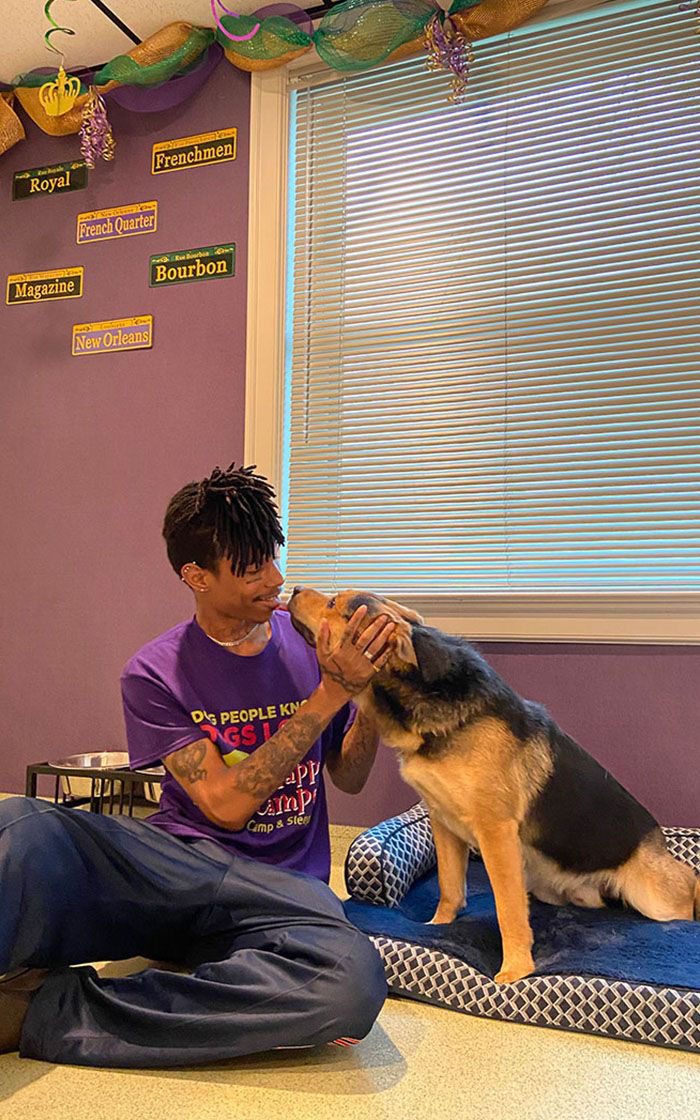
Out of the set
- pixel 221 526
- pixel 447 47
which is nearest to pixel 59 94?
pixel 447 47

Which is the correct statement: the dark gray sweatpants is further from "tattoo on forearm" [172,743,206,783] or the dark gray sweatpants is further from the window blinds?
the window blinds

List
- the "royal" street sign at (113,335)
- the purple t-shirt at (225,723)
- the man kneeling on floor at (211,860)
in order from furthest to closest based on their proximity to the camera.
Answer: the "royal" street sign at (113,335) → the purple t-shirt at (225,723) → the man kneeling on floor at (211,860)

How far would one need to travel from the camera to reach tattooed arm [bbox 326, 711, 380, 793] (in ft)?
7.50

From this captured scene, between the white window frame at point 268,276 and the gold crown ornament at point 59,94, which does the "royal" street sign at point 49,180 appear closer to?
the gold crown ornament at point 59,94

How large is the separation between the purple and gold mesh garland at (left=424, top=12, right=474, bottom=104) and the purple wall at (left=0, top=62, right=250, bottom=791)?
3.18ft

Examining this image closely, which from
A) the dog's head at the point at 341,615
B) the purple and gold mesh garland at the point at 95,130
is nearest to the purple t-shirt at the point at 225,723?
the dog's head at the point at 341,615

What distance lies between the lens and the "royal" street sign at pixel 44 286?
14.1 feet

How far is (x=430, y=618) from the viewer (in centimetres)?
Answer: 346

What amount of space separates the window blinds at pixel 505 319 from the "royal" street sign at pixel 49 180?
1.20 metres

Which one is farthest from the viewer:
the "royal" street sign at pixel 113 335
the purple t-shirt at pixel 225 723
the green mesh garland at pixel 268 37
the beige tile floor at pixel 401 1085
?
the "royal" street sign at pixel 113 335

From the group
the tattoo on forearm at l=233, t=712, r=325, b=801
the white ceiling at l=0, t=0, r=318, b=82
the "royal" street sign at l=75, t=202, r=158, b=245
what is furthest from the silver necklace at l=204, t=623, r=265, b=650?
the white ceiling at l=0, t=0, r=318, b=82

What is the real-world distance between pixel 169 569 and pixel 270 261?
4.86 ft

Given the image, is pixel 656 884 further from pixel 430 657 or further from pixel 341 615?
pixel 341 615

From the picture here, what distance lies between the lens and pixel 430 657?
216cm
